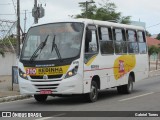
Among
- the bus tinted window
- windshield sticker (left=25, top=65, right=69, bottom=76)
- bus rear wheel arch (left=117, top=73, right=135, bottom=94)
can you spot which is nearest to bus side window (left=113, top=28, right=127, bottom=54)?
the bus tinted window

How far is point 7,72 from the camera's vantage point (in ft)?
116

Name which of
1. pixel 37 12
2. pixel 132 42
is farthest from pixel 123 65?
pixel 37 12

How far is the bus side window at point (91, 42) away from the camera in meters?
15.3

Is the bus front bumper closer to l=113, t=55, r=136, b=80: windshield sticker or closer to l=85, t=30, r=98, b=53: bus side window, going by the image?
l=85, t=30, r=98, b=53: bus side window

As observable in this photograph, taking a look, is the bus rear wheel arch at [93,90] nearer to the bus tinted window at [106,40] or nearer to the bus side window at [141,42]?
the bus tinted window at [106,40]

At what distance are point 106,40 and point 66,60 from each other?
2951 mm

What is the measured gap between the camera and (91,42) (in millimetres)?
15688

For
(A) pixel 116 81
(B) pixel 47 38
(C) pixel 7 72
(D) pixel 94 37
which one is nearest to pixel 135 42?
(A) pixel 116 81

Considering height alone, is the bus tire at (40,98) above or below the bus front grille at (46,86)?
below

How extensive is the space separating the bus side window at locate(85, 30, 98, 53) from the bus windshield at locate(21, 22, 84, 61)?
34 cm

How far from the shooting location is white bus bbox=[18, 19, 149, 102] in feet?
48.3

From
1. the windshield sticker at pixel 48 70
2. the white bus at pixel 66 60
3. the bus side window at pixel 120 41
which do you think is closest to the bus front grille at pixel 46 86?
the white bus at pixel 66 60

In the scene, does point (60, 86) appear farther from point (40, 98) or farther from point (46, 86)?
point (40, 98)

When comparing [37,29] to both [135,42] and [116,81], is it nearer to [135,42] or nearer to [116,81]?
[116,81]
